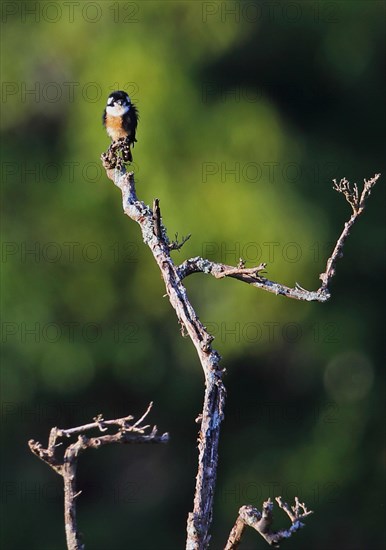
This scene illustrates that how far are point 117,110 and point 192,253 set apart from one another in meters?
2.94

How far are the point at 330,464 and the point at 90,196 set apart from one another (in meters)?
3.44

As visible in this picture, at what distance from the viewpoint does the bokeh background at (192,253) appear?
28.0 feet

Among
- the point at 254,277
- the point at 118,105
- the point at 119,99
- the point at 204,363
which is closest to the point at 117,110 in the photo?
the point at 118,105

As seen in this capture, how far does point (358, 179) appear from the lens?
889 cm

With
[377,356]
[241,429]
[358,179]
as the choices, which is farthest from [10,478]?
[358,179]

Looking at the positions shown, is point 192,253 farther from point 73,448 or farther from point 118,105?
point 73,448

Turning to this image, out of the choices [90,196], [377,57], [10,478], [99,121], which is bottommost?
[10,478]

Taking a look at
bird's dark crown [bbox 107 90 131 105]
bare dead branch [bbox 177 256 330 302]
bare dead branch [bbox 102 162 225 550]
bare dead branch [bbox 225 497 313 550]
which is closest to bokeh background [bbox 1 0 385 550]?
bird's dark crown [bbox 107 90 131 105]

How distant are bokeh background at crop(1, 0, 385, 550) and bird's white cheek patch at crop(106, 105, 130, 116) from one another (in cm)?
281

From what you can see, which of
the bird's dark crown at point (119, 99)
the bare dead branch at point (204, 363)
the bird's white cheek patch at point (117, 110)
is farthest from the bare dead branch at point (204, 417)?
the bird's dark crown at point (119, 99)

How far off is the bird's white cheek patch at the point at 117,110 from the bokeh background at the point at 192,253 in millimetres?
2811

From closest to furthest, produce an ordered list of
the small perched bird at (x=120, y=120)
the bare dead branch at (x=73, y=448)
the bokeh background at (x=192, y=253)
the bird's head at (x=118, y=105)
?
the bare dead branch at (x=73, y=448) < the small perched bird at (x=120, y=120) < the bird's head at (x=118, y=105) < the bokeh background at (x=192, y=253)

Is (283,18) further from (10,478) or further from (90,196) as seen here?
(10,478)

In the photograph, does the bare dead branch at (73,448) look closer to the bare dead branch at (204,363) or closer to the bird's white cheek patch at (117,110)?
the bare dead branch at (204,363)
